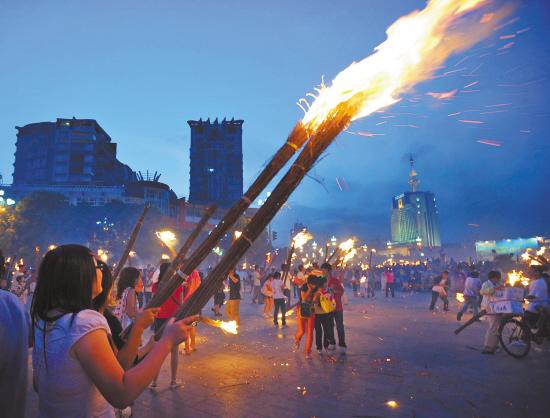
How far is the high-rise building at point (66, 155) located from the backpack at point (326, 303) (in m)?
63.8

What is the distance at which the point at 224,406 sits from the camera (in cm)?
543

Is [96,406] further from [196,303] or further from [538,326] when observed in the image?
[538,326]

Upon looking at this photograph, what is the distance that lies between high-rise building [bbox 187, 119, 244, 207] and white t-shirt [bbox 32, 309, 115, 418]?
292 feet

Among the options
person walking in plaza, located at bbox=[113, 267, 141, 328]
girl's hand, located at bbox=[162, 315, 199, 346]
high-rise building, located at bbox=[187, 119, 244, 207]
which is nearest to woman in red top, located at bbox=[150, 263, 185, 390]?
person walking in plaza, located at bbox=[113, 267, 141, 328]

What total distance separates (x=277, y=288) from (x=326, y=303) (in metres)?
4.44

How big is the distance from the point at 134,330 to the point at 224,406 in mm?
3692

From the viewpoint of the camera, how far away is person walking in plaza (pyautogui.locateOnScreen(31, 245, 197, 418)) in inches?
74.4

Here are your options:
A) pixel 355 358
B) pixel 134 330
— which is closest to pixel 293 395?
pixel 355 358

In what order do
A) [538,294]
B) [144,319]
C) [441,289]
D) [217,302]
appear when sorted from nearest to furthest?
1. [144,319]
2. [538,294]
3. [217,302]
4. [441,289]

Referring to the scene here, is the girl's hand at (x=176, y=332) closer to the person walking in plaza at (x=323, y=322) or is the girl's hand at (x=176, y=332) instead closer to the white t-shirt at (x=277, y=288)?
the person walking in plaza at (x=323, y=322)

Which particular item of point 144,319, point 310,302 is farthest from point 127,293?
point 310,302

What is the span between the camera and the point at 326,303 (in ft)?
28.8

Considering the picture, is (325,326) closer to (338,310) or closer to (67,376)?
(338,310)

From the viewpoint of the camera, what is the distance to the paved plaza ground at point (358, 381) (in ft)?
17.3
